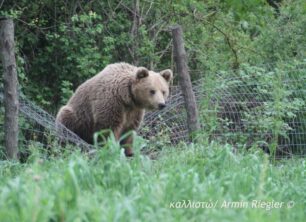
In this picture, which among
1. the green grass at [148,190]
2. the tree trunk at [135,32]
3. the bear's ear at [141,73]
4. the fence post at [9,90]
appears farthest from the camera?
the tree trunk at [135,32]

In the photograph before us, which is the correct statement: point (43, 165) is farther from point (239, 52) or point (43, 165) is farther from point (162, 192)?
point (239, 52)

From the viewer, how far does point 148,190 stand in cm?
454

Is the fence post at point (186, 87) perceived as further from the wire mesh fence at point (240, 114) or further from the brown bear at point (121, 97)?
the brown bear at point (121, 97)

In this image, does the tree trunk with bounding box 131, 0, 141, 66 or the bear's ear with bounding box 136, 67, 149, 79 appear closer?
the bear's ear with bounding box 136, 67, 149, 79

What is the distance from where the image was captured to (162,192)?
175 inches

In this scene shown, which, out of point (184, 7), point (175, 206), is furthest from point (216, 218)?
point (184, 7)

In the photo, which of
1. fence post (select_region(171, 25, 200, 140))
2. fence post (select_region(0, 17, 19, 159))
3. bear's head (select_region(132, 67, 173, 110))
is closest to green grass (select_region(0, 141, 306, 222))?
fence post (select_region(0, 17, 19, 159))

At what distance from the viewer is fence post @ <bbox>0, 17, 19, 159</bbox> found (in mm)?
7386

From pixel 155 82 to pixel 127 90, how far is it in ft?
1.26

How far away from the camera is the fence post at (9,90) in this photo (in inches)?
291

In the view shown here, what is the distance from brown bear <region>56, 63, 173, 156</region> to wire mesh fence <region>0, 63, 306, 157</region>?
439 millimetres

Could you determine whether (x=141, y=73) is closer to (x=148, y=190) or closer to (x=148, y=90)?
(x=148, y=90)

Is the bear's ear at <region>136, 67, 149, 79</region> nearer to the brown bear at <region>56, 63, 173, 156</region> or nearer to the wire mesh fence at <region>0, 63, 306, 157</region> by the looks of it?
the brown bear at <region>56, 63, 173, 156</region>

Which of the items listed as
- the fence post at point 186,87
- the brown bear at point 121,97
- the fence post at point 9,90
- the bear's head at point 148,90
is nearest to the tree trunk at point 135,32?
the brown bear at point 121,97
